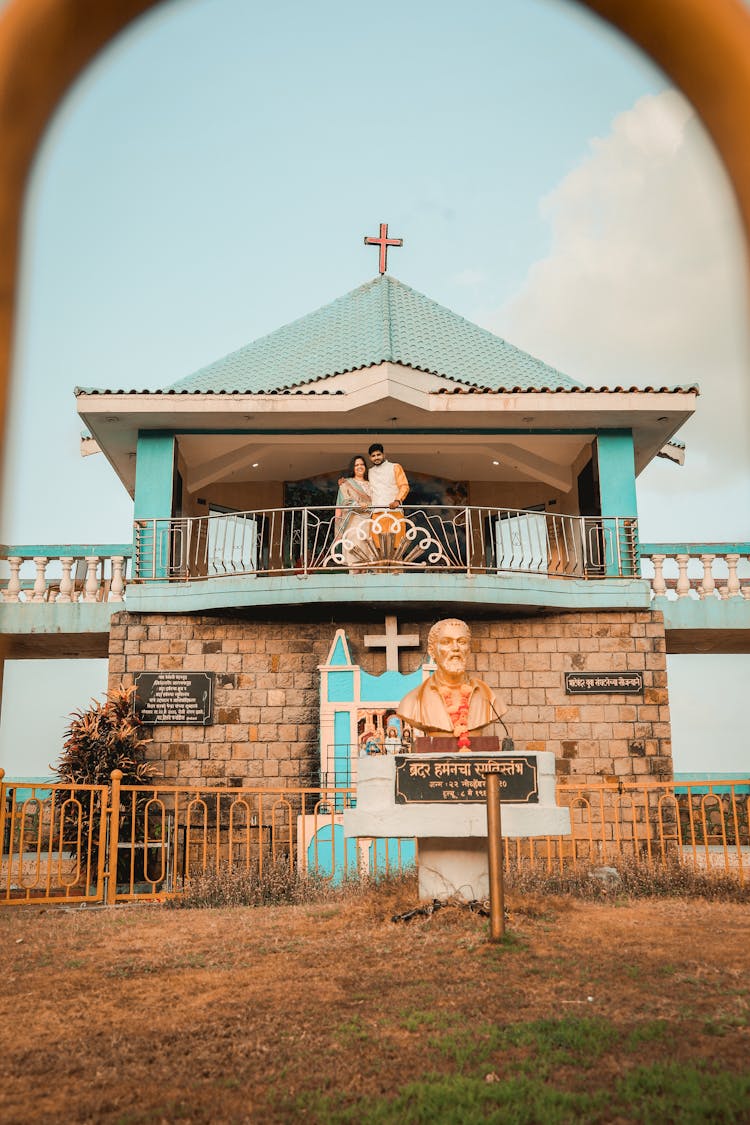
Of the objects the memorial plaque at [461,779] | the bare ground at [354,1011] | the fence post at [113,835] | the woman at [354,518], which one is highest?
the woman at [354,518]

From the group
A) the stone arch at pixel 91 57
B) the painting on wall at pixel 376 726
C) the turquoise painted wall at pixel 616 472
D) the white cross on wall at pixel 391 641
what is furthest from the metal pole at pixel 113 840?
the stone arch at pixel 91 57

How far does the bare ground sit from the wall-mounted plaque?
638 cm

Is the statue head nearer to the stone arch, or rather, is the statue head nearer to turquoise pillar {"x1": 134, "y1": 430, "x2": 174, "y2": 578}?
turquoise pillar {"x1": 134, "y1": 430, "x2": 174, "y2": 578}

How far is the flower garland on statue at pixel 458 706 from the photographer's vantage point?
895 centimetres

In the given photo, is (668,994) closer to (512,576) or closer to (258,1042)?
(258,1042)

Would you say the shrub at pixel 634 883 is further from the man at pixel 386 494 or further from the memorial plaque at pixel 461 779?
the man at pixel 386 494

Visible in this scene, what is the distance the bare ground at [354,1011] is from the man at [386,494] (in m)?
7.41

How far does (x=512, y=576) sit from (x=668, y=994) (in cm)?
939

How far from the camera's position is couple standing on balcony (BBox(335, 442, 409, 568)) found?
49.5 feet

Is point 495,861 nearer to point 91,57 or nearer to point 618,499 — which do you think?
point 91,57

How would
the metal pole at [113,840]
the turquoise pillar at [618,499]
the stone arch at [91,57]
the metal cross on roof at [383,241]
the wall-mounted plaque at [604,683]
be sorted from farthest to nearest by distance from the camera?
1. the metal cross on roof at [383,241]
2. the turquoise pillar at [618,499]
3. the wall-mounted plaque at [604,683]
4. the metal pole at [113,840]
5. the stone arch at [91,57]

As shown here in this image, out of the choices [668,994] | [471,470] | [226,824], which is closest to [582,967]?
[668,994]

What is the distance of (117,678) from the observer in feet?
48.1

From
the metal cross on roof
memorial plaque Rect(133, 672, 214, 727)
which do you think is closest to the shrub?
memorial plaque Rect(133, 672, 214, 727)
